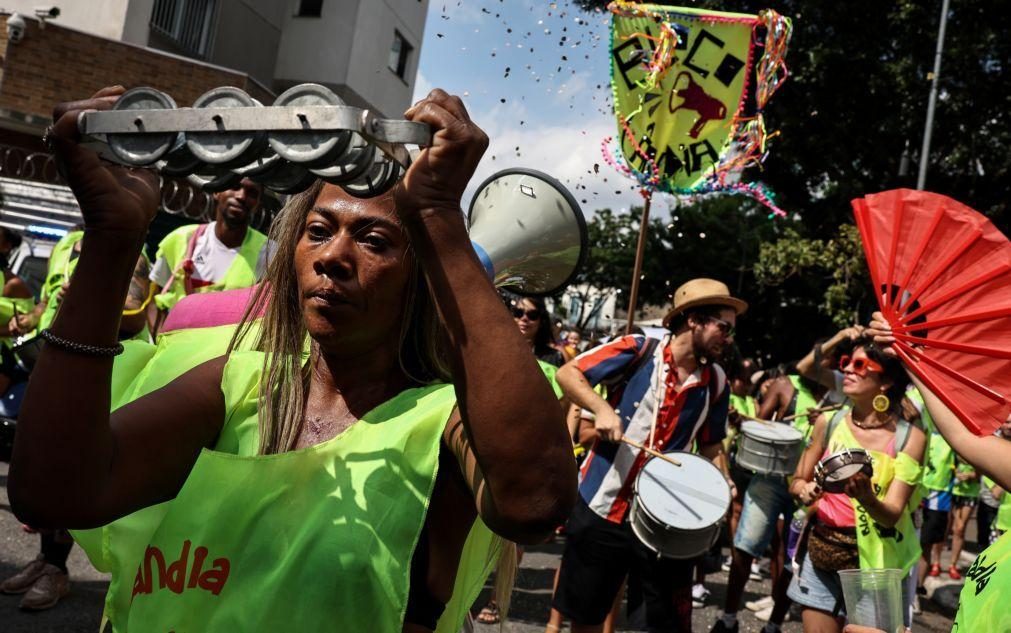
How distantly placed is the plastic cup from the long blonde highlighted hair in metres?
1.68

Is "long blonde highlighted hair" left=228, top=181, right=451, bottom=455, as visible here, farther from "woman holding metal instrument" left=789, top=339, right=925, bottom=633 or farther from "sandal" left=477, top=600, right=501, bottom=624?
"sandal" left=477, top=600, right=501, bottom=624

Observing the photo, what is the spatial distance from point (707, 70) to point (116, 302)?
4793 millimetres

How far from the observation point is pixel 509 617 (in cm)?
596

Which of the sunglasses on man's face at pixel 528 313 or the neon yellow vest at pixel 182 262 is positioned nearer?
the neon yellow vest at pixel 182 262

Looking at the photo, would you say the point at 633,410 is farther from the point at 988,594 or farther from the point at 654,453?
the point at 988,594

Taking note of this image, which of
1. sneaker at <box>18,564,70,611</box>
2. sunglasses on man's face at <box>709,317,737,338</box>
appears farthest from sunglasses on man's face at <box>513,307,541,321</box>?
sneaker at <box>18,564,70,611</box>

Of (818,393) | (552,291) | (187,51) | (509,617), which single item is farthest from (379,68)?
(552,291)

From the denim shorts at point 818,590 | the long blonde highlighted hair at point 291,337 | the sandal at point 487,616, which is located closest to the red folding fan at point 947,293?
the denim shorts at point 818,590

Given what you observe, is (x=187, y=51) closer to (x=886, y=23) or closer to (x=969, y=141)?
(x=886, y=23)

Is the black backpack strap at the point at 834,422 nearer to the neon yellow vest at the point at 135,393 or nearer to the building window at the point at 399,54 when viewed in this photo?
the neon yellow vest at the point at 135,393

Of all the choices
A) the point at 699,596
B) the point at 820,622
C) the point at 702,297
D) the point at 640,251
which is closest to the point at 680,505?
the point at 820,622

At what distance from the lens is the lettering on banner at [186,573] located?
158 centimetres

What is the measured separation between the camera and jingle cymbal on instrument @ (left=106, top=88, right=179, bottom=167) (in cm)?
120

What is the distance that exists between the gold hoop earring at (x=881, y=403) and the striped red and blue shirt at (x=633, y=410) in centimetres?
83
